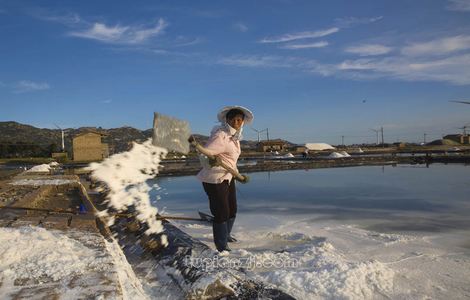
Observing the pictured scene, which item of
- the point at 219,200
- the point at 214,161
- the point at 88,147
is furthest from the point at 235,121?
the point at 88,147

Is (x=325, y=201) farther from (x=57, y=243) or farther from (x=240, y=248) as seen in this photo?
(x=57, y=243)

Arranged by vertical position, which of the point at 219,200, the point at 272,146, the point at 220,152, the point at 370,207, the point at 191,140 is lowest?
the point at 370,207

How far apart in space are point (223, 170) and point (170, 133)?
62 cm

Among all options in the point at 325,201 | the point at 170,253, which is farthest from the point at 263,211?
the point at 170,253

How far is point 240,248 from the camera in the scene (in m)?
4.14

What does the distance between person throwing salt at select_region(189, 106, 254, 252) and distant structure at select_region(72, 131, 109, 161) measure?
35853 millimetres

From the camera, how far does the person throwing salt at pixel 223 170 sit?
3.81m

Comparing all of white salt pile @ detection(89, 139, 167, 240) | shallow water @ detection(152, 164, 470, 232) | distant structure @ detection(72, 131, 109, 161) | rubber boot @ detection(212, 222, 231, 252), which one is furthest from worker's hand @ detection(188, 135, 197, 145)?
distant structure @ detection(72, 131, 109, 161)

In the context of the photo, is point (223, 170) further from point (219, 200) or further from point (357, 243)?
point (357, 243)

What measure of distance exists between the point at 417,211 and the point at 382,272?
4.08 metres

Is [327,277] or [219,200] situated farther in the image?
[219,200]

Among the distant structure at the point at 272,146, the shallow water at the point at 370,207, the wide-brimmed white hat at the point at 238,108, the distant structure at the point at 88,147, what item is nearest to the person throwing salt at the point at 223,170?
the wide-brimmed white hat at the point at 238,108

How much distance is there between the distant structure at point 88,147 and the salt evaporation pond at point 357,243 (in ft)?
105

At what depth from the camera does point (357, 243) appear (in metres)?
4.33
